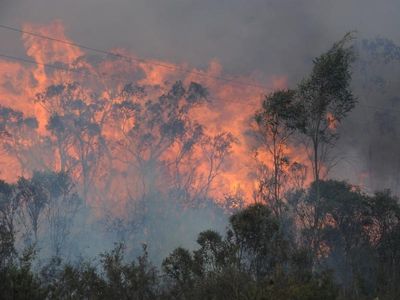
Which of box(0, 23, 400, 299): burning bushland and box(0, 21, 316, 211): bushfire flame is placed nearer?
box(0, 23, 400, 299): burning bushland

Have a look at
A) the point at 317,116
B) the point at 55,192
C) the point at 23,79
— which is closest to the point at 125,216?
the point at 55,192

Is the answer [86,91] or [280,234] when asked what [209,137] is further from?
[280,234]

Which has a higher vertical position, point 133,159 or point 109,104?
point 109,104

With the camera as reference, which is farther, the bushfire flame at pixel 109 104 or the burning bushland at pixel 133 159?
the bushfire flame at pixel 109 104

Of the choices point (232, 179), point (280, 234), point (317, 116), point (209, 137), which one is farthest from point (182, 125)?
point (280, 234)

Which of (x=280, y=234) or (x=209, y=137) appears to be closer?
(x=280, y=234)

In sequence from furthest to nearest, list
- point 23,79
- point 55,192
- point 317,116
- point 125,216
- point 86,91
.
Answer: point 23,79 < point 86,91 < point 125,216 < point 55,192 < point 317,116

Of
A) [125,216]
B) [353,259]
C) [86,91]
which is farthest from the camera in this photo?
[86,91]

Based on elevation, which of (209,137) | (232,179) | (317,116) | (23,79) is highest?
(23,79)

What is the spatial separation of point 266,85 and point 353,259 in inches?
2218

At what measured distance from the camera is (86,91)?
291 feet

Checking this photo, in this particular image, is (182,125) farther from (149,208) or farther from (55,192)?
(55,192)

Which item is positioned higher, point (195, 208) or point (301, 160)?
point (301, 160)

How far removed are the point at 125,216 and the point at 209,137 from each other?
20018 millimetres
